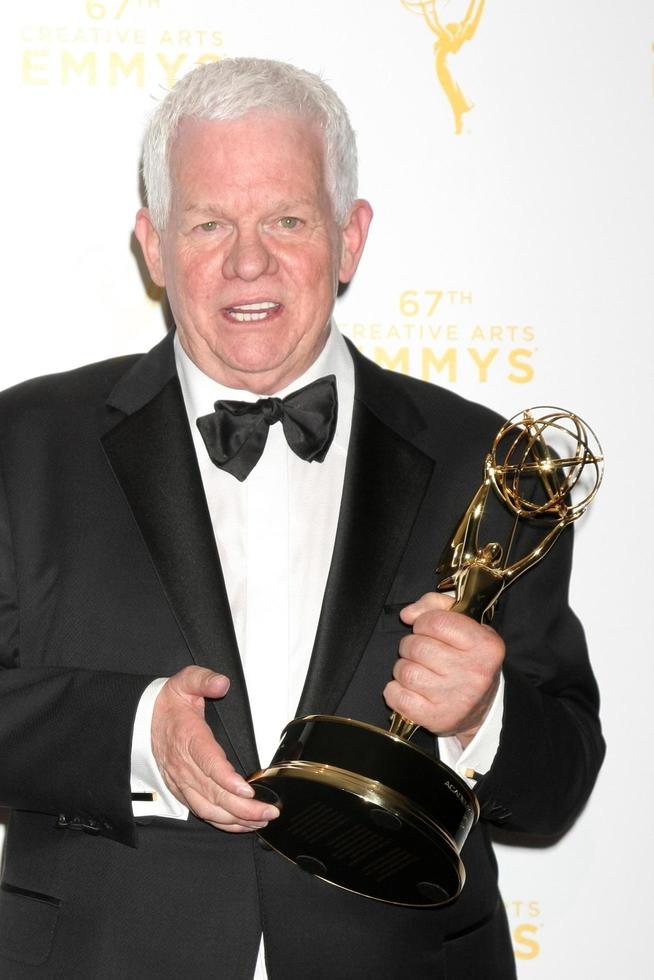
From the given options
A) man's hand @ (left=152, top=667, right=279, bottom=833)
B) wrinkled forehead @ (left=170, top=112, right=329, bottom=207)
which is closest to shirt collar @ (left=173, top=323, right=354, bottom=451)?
wrinkled forehead @ (left=170, top=112, right=329, bottom=207)

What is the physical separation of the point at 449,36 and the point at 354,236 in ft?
1.80

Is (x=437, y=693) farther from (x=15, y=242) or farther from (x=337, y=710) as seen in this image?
(x=15, y=242)

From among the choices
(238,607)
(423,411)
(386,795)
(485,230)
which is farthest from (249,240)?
(386,795)

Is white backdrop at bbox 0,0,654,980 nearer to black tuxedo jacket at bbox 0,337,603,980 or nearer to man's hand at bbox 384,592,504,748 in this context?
black tuxedo jacket at bbox 0,337,603,980

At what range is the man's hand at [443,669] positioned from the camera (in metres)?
1.49

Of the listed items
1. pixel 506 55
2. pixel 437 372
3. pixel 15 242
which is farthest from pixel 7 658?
pixel 506 55

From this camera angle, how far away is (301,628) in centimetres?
179

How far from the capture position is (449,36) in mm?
2311

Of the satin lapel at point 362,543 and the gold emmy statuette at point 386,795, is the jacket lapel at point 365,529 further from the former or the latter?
the gold emmy statuette at point 386,795

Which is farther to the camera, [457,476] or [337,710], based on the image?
[457,476]

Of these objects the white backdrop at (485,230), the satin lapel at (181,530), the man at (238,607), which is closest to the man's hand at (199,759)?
the man at (238,607)

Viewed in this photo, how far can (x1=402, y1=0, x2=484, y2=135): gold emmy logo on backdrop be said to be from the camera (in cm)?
230

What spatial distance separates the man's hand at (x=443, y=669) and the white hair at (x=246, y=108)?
74 cm

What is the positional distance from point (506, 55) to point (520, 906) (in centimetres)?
162
